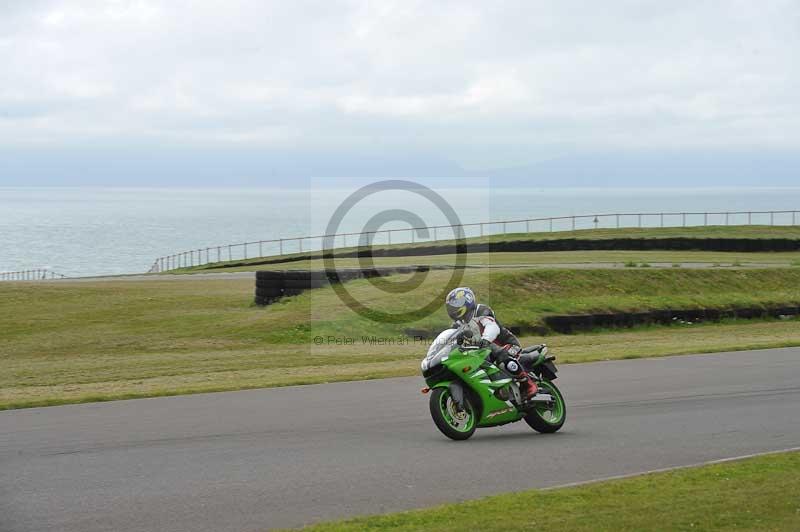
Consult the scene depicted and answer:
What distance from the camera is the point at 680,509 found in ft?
24.8

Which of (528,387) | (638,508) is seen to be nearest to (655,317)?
(528,387)

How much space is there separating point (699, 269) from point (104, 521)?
29.0 meters

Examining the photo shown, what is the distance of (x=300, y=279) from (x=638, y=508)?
21.3 metres

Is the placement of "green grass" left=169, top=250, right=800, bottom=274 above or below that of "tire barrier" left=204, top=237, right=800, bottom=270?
below

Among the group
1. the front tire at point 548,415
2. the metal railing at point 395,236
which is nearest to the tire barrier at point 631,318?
the metal railing at point 395,236

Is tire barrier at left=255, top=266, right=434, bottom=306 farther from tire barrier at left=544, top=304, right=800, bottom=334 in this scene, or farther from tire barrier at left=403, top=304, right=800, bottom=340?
tire barrier at left=544, top=304, right=800, bottom=334

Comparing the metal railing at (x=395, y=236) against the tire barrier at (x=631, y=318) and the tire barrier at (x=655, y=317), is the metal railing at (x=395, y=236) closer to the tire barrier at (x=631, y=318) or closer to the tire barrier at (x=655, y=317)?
the tire barrier at (x=631, y=318)

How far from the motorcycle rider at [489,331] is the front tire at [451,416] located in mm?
626

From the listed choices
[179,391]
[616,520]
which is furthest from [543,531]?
[179,391]

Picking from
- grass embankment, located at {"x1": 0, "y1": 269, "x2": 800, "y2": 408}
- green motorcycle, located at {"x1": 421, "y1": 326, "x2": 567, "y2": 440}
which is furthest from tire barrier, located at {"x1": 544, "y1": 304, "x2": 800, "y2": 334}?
green motorcycle, located at {"x1": 421, "y1": 326, "x2": 567, "y2": 440}

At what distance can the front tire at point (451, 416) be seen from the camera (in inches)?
425

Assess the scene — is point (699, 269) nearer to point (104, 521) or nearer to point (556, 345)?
point (556, 345)

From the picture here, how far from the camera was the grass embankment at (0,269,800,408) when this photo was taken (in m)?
18.0

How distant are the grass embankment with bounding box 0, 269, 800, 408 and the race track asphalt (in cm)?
276
